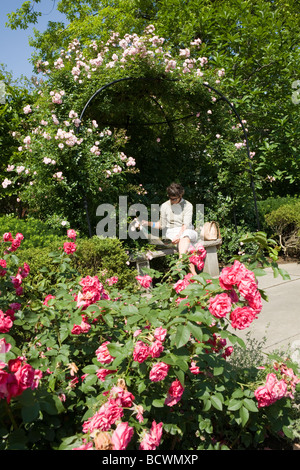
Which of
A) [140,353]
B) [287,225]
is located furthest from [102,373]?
[287,225]

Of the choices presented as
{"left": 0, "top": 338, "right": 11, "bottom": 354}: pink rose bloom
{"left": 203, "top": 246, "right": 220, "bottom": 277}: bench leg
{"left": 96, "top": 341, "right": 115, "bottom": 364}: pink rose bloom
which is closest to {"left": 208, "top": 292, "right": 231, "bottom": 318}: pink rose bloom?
{"left": 96, "top": 341, "right": 115, "bottom": 364}: pink rose bloom

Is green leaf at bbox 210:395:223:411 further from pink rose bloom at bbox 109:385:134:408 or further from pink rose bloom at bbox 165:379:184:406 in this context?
pink rose bloom at bbox 109:385:134:408

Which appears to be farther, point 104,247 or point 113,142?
point 113,142

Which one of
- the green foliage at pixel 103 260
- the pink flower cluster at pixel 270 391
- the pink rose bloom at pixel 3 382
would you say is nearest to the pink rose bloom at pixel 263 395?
the pink flower cluster at pixel 270 391

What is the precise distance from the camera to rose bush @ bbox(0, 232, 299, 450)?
1298 millimetres

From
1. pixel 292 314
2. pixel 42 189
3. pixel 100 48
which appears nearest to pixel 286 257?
pixel 292 314

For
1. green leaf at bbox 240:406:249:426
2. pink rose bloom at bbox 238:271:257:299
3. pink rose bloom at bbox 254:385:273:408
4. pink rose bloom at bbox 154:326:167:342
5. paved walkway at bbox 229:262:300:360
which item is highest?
pink rose bloom at bbox 238:271:257:299

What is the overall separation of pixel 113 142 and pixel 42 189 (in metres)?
1.44

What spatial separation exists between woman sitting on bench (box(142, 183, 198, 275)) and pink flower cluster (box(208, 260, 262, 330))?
149 inches

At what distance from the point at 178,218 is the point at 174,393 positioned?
4.19m

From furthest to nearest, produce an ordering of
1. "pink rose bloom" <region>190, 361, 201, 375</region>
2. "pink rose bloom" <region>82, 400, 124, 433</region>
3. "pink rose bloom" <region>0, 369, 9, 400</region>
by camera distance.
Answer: "pink rose bloom" <region>190, 361, 201, 375</region>
"pink rose bloom" <region>82, 400, 124, 433</region>
"pink rose bloom" <region>0, 369, 9, 400</region>

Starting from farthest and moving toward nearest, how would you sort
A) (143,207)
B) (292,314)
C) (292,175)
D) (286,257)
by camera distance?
(292,175)
(286,257)
(143,207)
(292,314)
